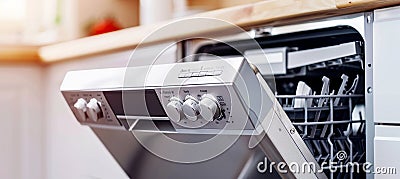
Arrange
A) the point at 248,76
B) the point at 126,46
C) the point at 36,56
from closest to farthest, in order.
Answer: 1. the point at 248,76
2. the point at 126,46
3. the point at 36,56

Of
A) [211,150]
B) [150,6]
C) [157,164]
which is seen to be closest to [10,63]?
[150,6]

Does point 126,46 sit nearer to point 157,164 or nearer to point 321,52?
point 157,164

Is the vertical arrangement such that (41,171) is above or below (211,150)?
below

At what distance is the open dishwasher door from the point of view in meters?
0.64

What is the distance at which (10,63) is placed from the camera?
168cm

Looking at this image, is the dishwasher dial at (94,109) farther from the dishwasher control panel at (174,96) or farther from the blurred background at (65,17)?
the blurred background at (65,17)

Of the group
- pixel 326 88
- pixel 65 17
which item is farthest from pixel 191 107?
pixel 65 17

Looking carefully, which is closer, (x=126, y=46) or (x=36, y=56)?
(x=126, y=46)

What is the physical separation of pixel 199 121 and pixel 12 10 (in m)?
1.56

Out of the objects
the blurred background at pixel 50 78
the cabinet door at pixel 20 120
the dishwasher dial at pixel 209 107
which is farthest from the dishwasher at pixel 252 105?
the cabinet door at pixel 20 120

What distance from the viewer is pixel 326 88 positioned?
0.77 m

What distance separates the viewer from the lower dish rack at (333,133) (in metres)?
0.74

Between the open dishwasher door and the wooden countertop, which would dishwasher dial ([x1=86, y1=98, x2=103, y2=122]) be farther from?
the wooden countertop

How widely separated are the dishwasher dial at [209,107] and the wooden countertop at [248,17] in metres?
0.23
